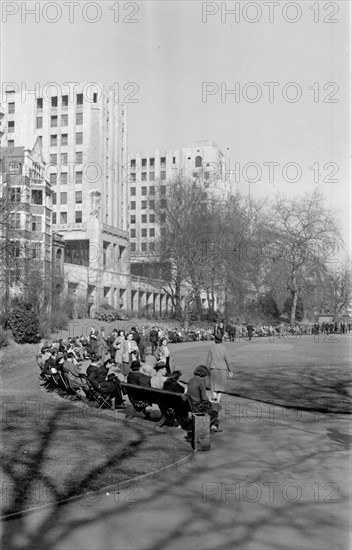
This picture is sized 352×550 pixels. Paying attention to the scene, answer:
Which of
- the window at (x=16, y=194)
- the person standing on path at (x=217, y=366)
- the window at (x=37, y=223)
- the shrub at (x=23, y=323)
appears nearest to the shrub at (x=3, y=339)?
the shrub at (x=23, y=323)

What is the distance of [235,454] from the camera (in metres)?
9.92

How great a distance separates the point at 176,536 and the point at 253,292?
65.6 metres

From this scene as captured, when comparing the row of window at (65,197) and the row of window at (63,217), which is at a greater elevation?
the row of window at (65,197)

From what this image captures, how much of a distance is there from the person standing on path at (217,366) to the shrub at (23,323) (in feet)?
78.7

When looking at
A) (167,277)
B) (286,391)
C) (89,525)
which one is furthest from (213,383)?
(167,277)

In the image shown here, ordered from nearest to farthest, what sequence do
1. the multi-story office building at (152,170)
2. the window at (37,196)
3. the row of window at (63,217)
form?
the window at (37,196) < the row of window at (63,217) < the multi-story office building at (152,170)

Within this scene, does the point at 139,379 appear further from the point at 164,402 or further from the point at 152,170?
the point at 152,170

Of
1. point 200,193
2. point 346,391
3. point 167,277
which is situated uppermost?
point 200,193

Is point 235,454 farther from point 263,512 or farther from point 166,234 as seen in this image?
point 166,234

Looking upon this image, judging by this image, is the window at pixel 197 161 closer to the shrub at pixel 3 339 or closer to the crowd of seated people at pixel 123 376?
the shrub at pixel 3 339

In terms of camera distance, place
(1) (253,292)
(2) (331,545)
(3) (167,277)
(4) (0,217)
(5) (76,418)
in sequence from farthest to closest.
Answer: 1. (1) (253,292)
2. (3) (167,277)
3. (4) (0,217)
4. (5) (76,418)
5. (2) (331,545)

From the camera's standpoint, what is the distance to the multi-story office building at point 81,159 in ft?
249

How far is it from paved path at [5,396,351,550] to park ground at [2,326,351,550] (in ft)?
0.04

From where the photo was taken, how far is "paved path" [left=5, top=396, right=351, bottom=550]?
20.1ft
